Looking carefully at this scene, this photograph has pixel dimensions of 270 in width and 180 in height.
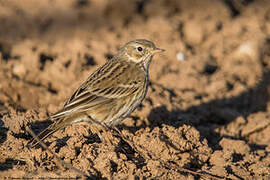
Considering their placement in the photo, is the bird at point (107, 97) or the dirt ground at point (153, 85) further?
the bird at point (107, 97)

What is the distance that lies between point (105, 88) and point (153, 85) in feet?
7.67

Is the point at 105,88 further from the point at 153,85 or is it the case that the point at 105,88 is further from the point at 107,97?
the point at 153,85

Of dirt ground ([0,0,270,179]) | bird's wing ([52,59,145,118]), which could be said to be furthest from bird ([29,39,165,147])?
dirt ground ([0,0,270,179])

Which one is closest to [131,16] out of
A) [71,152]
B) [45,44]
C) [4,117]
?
[45,44]

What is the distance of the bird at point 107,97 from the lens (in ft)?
17.8

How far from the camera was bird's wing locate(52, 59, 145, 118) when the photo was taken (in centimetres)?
552

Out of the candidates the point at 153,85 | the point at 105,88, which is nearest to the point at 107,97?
the point at 105,88

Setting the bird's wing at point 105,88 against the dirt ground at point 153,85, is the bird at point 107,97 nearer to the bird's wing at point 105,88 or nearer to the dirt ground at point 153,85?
the bird's wing at point 105,88

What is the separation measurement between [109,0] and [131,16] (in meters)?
0.68

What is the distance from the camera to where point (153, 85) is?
804 cm

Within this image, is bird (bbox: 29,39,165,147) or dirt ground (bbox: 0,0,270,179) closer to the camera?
dirt ground (bbox: 0,0,270,179)

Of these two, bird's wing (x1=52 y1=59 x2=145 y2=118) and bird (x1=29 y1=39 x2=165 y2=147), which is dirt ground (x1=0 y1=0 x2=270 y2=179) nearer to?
bird (x1=29 y1=39 x2=165 y2=147)

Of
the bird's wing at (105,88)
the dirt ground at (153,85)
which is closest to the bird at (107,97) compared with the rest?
the bird's wing at (105,88)

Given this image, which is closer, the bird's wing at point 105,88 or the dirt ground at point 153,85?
the dirt ground at point 153,85
